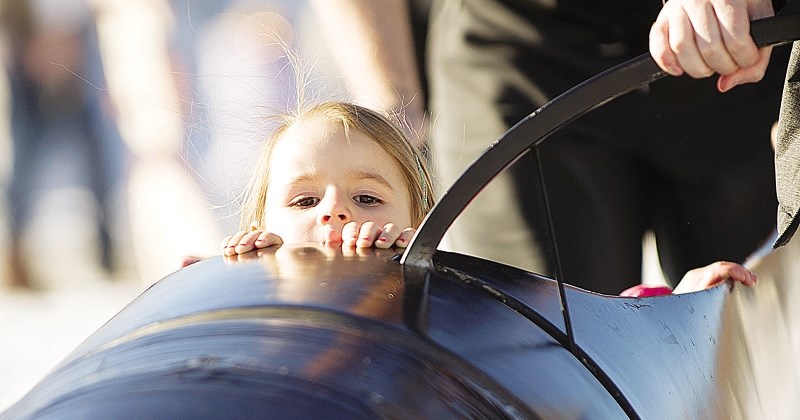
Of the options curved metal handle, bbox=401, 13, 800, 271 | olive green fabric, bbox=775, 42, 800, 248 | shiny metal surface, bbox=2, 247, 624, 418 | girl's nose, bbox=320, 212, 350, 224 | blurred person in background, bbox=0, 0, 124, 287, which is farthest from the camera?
blurred person in background, bbox=0, 0, 124, 287

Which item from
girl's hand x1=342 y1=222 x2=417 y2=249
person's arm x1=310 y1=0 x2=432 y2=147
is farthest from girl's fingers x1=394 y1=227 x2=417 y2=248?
person's arm x1=310 y1=0 x2=432 y2=147

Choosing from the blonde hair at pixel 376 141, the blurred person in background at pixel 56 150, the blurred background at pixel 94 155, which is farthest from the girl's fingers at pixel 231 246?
the blurred person in background at pixel 56 150

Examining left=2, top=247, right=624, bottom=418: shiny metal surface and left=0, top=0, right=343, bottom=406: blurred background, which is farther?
left=0, top=0, right=343, bottom=406: blurred background

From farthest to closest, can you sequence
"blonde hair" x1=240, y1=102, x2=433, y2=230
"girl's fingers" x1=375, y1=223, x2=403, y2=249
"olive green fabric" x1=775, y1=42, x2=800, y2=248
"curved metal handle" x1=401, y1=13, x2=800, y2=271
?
1. "blonde hair" x1=240, y1=102, x2=433, y2=230
2. "olive green fabric" x1=775, y1=42, x2=800, y2=248
3. "girl's fingers" x1=375, y1=223, x2=403, y2=249
4. "curved metal handle" x1=401, y1=13, x2=800, y2=271

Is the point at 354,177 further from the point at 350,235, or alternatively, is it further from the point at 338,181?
the point at 350,235

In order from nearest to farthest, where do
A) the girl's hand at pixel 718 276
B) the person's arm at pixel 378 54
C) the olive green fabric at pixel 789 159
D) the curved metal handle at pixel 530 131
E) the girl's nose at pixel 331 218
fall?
the curved metal handle at pixel 530 131 < the olive green fabric at pixel 789 159 < the girl's hand at pixel 718 276 < the girl's nose at pixel 331 218 < the person's arm at pixel 378 54

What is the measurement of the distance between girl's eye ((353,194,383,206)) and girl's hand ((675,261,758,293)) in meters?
0.45

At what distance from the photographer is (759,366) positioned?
118cm

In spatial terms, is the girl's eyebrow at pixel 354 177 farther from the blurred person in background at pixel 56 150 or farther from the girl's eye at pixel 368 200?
the blurred person in background at pixel 56 150

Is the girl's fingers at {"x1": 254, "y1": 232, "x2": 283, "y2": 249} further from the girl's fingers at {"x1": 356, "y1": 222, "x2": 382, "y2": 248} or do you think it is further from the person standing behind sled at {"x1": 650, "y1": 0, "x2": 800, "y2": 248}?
the person standing behind sled at {"x1": 650, "y1": 0, "x2": 800, "y2": 248}

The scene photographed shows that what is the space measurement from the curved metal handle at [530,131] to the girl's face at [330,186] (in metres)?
0.60

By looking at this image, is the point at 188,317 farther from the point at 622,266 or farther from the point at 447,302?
the point at 622,266

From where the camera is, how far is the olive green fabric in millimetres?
1143

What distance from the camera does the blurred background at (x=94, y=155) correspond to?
12.4 feet
